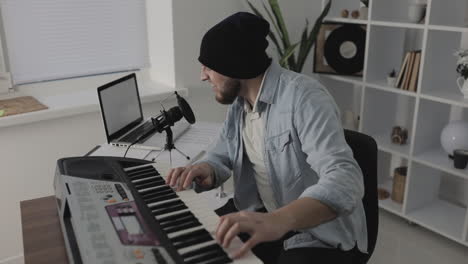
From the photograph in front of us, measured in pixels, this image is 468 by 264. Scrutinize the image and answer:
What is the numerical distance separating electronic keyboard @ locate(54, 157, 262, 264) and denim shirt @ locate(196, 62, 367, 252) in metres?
0.26

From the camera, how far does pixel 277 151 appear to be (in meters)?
1.42

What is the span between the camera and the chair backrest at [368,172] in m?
1.44

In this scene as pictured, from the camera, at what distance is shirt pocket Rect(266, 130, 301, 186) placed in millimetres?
1392

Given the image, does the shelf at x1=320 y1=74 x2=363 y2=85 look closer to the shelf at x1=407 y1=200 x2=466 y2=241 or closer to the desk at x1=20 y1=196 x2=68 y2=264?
the shelf at x1=407 y1=200 x2=466 y2=241

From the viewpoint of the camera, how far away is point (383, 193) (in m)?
2.96

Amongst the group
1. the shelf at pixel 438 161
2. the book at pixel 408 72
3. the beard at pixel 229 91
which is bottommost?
the shelf at pixel 438 161

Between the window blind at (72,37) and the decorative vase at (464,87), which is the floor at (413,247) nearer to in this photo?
the decorative vase at (464,87)

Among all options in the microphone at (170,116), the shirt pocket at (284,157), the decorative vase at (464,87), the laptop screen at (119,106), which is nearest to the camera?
the shirt pocket at (284,157)

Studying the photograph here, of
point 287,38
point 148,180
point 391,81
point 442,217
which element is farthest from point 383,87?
point 148,180

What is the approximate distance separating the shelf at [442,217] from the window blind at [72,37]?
6.45 ft

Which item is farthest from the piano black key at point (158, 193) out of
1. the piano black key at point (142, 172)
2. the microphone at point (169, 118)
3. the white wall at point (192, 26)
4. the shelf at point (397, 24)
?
the shelf at point (397, 24)

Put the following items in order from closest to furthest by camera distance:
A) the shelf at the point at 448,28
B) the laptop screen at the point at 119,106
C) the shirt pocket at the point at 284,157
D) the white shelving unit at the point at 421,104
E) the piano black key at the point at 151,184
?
the piano black key at the point at 151,184 → the shirt pocket at the point at 284,157 → the laptop screen at the point at 119,106 → the shelf at the point at 448,28 → the white shelving unit at the point at 421,104

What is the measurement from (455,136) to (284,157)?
4.84ft

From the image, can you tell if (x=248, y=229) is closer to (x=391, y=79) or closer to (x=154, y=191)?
(x=154, y=191)
